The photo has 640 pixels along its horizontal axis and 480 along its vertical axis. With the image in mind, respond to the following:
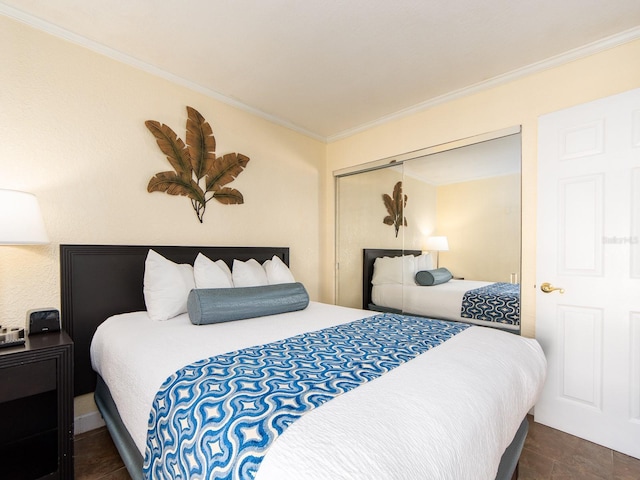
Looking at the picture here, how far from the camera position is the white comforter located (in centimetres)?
71

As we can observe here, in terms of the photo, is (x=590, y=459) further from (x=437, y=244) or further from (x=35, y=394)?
(x=35, y=394)

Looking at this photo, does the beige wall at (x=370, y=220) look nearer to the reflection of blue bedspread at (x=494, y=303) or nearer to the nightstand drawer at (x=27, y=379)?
the reflection of blue bedspread at (x=494, y=303)

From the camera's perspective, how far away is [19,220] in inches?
61.6

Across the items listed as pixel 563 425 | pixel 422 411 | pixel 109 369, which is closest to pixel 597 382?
pixel 563 425

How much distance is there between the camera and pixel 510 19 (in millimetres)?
1908

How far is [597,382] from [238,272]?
100 inches

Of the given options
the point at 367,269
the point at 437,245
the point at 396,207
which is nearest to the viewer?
the point at 437,245

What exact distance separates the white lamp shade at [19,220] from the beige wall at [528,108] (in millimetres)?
2878

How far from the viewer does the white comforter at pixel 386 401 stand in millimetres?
709

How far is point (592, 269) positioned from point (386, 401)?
1947mm

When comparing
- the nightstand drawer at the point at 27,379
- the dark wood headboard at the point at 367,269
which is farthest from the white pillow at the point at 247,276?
the dark wood headboard at the point at 367,269

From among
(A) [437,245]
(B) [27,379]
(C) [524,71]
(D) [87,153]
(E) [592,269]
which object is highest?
(C) [524,71]

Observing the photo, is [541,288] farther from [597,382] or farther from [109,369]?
[109,369]

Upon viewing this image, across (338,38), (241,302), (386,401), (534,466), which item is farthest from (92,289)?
(534,466)
